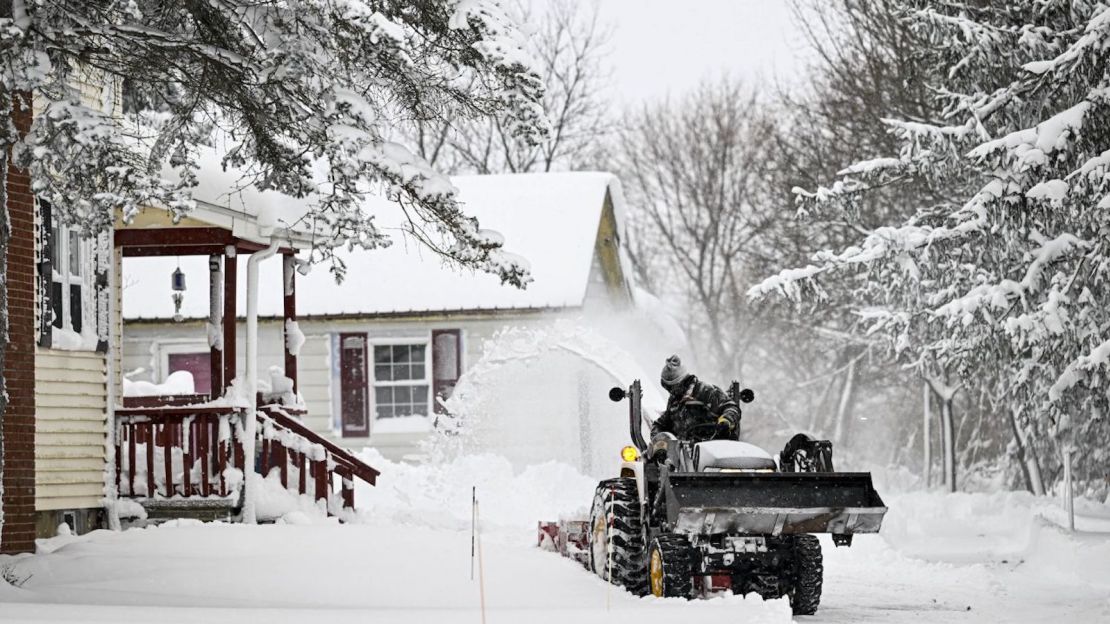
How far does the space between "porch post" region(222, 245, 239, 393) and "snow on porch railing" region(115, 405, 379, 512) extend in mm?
606

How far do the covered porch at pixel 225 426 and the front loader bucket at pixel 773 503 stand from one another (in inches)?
241

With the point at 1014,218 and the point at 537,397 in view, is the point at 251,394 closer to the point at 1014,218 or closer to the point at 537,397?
the point at 1014,218

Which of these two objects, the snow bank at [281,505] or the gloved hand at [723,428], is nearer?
the gloved hand at [723,428]

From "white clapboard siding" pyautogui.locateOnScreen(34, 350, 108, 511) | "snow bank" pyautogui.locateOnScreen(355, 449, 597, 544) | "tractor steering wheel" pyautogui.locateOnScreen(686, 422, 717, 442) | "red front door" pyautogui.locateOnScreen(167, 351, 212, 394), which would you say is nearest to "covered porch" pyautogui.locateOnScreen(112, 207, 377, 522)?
"white clapboard siding" pyautogui.locateOnScreen(34, 350, 108, 511)

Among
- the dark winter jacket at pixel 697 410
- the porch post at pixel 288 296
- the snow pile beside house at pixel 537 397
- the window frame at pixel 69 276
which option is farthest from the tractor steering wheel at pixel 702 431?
the snow pile beside house at pixel 537 397

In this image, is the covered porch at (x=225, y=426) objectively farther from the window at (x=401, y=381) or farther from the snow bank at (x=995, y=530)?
the window at (x=401, y=381)

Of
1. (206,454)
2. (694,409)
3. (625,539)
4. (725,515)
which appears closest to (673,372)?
(694,409)

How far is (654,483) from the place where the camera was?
500 inches

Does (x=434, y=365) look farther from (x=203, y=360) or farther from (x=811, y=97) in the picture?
(x=811, y=97)

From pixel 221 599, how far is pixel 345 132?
369 centimetres

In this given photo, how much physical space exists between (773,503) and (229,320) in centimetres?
753

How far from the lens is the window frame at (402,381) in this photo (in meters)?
27.5

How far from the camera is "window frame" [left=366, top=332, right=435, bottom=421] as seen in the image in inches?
1083

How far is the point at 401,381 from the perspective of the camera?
2762 cm
